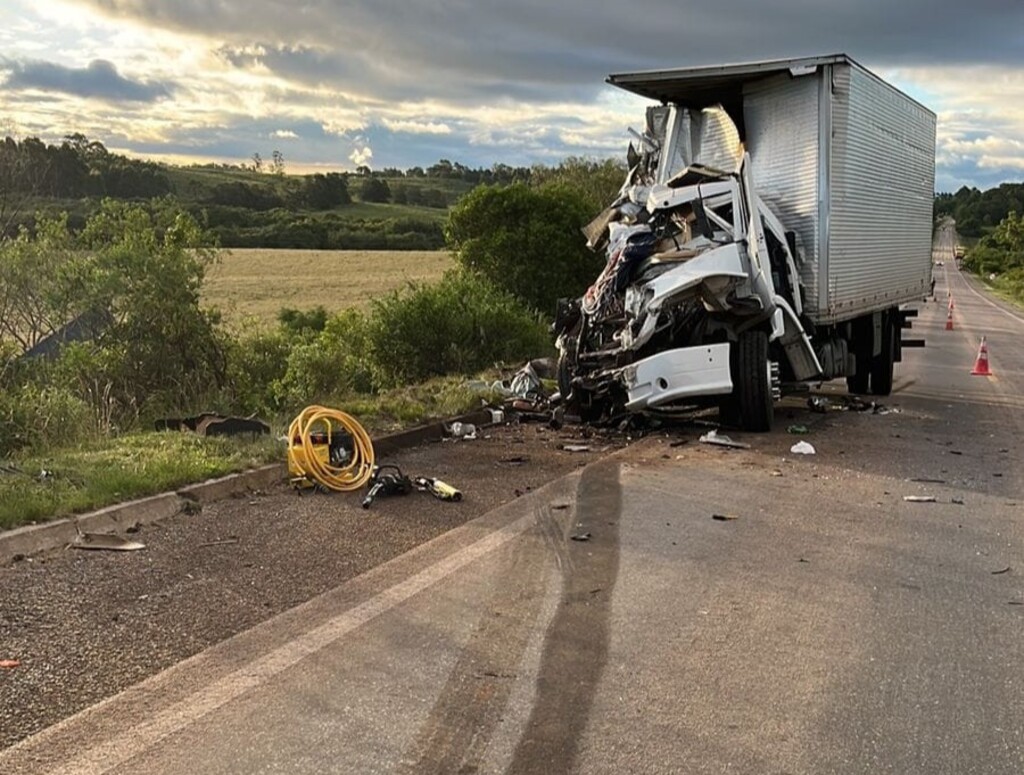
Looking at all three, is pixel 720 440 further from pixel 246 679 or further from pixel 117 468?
pixel 246 679

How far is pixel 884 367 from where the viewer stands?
591 inches

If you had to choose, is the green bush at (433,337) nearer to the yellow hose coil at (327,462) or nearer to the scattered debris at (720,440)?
the scattered debris at (720,440)

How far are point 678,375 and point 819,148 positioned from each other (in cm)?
344

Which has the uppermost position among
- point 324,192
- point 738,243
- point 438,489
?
point 324,192

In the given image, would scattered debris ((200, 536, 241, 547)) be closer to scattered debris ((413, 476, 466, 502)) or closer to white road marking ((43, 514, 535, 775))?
white road marking ((43, 514, 535, 775))

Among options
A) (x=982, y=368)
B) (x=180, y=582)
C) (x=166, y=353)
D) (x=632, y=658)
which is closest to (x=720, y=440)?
(x=632, y=658)

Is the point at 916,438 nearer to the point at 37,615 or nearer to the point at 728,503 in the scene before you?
the point at 728,503

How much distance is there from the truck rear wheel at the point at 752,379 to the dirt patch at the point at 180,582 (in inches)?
135

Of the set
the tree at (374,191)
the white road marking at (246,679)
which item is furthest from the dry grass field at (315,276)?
the white road marking at (246,679)

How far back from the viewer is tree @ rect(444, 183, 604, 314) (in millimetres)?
22500

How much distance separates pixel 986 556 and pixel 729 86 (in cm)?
759

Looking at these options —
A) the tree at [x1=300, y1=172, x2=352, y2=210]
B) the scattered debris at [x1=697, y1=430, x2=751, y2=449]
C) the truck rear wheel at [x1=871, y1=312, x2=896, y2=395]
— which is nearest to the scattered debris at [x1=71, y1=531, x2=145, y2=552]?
the scattered debris at [x1=697, y1=430, x2=751, y2=449]

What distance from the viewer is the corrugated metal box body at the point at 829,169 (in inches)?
452

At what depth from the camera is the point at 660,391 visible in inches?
397
